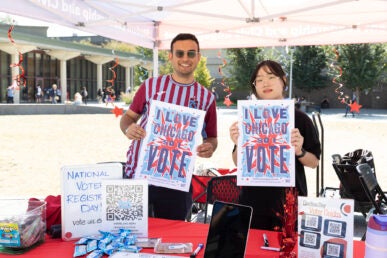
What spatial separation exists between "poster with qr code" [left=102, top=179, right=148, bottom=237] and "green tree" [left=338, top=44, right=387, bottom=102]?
3302cm

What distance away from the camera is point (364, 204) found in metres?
4.81

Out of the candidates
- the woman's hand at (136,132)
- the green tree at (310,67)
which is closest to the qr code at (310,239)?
the woman's hand at (136,132)

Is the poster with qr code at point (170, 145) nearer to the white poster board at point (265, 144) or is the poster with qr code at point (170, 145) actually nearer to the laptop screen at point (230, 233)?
the white poster board at point (265, 144)

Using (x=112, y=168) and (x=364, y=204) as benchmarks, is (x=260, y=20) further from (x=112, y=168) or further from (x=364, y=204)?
(x=112, y=168)

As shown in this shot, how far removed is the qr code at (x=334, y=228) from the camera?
1654 millimetres

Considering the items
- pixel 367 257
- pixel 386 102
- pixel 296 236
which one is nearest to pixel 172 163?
pixel 296 236

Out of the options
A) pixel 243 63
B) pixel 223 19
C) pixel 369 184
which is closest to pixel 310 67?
pixel 243 63

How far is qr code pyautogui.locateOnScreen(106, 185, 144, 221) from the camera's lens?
6.84 feet

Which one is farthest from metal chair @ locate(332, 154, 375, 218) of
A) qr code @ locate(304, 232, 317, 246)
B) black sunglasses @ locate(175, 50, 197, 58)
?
qr code @ locate(304, 232, 317, 246)

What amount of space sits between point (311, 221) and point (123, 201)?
3.18ft

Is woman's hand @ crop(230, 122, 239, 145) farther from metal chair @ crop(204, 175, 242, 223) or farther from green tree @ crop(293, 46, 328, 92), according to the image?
green tree @ crop(293, 46, 328, 92)

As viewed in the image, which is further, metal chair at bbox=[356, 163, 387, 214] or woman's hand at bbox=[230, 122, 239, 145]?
metal chair at bbox=[356, 163, 387, 214]

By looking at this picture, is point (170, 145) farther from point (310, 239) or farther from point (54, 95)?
point (54, 95)

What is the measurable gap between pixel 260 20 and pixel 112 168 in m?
3.37
